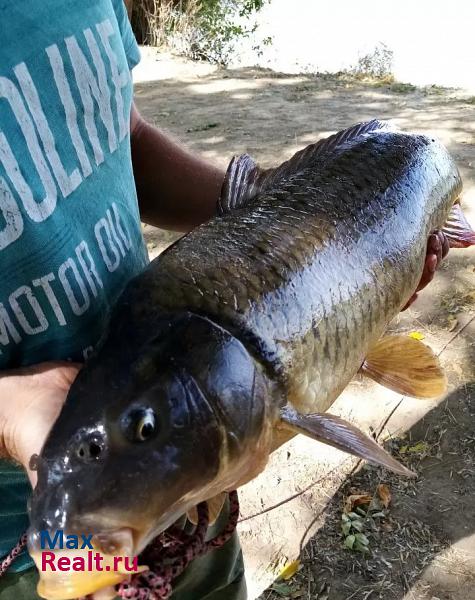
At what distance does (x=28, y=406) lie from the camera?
1.21m

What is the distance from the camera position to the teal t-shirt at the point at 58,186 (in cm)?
125

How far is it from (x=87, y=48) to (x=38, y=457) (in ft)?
2.90

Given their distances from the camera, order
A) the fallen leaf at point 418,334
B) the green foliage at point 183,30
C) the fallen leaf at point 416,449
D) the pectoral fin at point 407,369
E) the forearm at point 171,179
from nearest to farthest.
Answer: the forearm at point 171,179 → the pectoral fin at point 407,369 → the fallen leaf at point 416,449 → the fallen leaf at point 418,334 → the green foliage at point 183,30

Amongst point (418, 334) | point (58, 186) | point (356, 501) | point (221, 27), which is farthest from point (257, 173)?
point (221, 27)

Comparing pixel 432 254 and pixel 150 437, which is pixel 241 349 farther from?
pixel 432 254

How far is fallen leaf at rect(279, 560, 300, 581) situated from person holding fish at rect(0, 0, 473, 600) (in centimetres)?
132

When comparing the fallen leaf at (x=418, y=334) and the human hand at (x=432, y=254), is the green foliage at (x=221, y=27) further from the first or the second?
the human hand at (x=432, y=254)

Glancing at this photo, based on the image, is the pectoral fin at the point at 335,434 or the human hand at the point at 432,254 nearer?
the pectoral fin at the point at 335,434

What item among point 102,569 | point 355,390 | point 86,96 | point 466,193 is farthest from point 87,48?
point 466,193

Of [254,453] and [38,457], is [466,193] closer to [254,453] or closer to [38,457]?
[254,453]

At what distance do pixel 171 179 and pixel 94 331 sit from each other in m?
0.74

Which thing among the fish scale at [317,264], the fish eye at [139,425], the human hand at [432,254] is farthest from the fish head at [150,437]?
the human hand at [432,254]

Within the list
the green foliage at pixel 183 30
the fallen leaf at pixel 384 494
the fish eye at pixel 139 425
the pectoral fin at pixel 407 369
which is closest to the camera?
the fish eye at pixel 139 425

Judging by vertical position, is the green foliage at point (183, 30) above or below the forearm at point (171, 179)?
below
